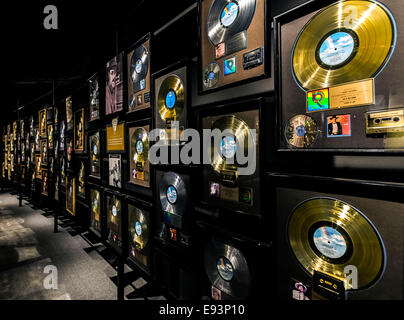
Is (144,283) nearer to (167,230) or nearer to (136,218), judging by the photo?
(136,218)

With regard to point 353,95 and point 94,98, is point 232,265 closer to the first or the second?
point 353,95

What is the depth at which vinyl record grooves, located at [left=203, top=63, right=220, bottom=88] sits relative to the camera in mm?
1272

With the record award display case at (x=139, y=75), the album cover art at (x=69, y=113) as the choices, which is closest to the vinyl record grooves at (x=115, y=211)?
the record award display case at (x=139, y=75)

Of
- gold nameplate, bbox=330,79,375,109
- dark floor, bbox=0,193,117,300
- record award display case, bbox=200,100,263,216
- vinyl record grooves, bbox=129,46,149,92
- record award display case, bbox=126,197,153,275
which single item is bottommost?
dark floor, bbox=0,193,117,300

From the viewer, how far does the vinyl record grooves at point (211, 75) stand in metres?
1.27

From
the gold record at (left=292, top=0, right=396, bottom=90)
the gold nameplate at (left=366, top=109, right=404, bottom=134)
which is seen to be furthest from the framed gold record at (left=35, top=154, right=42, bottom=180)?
the gold nameplate at (left=366, top=109, right=404, bottom=134)

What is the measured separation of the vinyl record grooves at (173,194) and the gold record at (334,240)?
0.78m

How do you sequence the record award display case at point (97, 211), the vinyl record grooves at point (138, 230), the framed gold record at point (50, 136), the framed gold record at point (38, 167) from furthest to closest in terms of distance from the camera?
the framed gold record at point (38, 167), the framed gold record at point (50, 136), the record award display case at point (97, 211), the vinyl record grooves at point (138, 230)

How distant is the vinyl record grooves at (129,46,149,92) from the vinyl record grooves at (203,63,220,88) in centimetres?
79

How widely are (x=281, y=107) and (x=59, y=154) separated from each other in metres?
4.44

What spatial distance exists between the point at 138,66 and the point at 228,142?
4.38ft

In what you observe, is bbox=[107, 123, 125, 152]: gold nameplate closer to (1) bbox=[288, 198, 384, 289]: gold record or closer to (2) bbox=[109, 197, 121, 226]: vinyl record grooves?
(2) bbox=[109, 197, 121, 226]: vinyl record grooves

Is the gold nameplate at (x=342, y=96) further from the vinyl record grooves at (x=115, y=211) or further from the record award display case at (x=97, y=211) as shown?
the record award display case at (x=97, y=211)
